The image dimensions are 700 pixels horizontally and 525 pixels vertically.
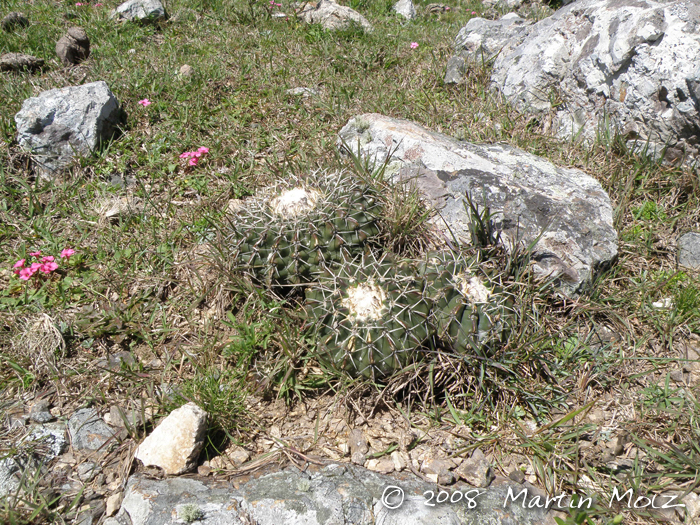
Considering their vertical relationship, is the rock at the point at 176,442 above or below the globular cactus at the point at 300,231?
below

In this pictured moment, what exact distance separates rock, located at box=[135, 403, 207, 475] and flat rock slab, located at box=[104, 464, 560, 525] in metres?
0.10

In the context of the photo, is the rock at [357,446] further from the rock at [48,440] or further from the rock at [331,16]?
the rock at [331,16]

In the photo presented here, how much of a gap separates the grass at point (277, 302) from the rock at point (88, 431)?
0.13m

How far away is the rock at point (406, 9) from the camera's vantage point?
7.63 m

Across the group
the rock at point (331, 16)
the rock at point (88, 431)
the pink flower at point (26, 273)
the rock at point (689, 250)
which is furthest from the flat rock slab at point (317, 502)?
the rock at point (331, 16)

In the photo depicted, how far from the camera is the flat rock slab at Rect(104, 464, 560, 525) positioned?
204 centimetres

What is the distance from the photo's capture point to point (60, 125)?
414cm

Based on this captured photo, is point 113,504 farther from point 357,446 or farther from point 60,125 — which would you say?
point 60,125

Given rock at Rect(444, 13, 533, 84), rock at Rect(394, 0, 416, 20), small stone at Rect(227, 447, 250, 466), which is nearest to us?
small stone at Rect(227, 447, 250, 466)

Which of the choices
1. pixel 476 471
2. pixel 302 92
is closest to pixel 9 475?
pixel 476 471

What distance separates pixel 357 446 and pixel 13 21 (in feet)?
20.8

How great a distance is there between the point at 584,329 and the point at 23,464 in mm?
2993

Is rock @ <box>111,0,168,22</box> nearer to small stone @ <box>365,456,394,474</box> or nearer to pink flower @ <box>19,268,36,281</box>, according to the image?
pink flower @ <box>19,268,36,281</box>

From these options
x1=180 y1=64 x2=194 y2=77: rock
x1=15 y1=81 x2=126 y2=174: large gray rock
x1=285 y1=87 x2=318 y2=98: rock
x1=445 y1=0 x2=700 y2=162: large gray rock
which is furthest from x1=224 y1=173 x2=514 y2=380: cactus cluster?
x1=180 y1=64 x2=194 y2=77: rock
